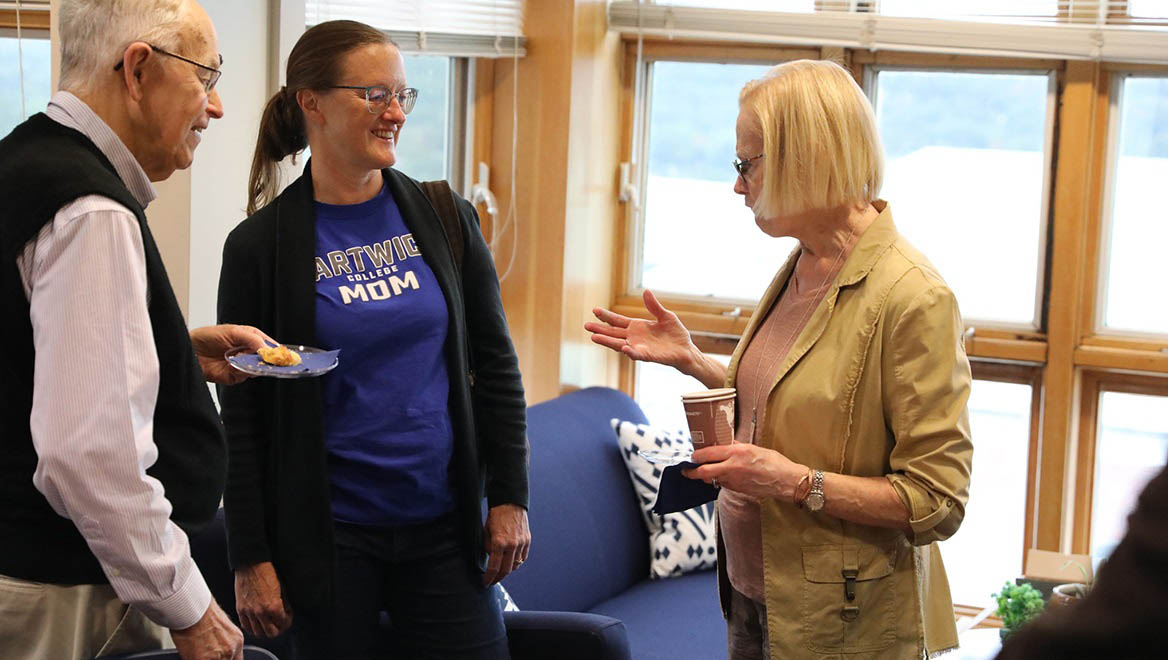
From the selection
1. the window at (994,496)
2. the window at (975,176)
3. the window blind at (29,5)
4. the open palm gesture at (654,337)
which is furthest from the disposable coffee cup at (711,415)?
the window at (994,496)

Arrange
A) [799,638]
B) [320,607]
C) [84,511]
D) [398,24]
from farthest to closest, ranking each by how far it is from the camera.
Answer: [398,24]
[320,607]
[799,638]
[84,511]

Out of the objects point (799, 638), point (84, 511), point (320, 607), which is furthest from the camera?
point (320, 607)

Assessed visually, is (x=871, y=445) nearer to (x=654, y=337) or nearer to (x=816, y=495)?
(x=816, y=495)

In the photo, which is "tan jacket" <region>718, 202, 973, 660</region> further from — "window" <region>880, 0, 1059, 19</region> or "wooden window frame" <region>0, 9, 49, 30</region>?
"window" <region>880, 0, 1059, 19</region>

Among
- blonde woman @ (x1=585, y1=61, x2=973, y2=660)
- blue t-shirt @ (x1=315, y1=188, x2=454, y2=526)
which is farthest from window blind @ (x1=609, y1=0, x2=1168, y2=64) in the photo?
blue t-shirt @ (x1=315, y1=188, x2=454, y2=526)

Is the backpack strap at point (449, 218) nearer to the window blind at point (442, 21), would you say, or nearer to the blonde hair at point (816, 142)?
the blonde hair at point (816, 142)

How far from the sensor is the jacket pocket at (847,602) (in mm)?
1816

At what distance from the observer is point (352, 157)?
6.56ft

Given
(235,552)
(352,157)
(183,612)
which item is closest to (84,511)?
(183,612)

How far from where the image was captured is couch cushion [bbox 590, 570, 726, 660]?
3010 mm

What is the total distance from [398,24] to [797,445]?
6.11 ft

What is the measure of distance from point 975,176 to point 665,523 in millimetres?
1416

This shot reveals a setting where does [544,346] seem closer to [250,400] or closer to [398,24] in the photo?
[398,24]

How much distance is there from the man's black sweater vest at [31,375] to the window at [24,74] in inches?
47.5
